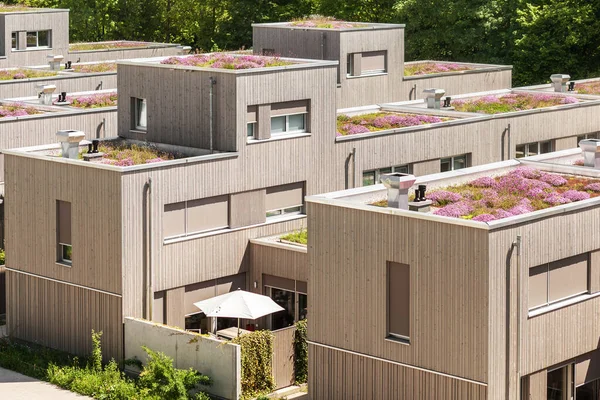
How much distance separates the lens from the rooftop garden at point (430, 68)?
54116 millimetres

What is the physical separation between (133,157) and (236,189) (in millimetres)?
2747

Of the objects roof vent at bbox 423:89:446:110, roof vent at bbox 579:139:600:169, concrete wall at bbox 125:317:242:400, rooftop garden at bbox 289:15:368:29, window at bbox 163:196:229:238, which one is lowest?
concrete wall at bbox 125:317:242:400

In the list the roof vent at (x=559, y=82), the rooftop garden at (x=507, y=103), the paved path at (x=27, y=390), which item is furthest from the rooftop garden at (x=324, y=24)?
the paved path at (x=27, y=390)

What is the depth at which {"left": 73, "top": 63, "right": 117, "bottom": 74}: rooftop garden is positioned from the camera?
54.2 m

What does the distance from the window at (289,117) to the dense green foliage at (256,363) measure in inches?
284

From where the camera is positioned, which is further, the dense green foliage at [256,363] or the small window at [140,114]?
the small window at [140,114]

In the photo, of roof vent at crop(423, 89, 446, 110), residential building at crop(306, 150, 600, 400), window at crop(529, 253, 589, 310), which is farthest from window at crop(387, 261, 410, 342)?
roof vent at crop(423, 89, 446, 110)

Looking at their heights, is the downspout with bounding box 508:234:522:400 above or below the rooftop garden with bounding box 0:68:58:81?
below

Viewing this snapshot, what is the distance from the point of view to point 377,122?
134ft

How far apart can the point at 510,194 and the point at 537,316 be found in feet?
14.0

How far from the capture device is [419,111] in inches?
1705

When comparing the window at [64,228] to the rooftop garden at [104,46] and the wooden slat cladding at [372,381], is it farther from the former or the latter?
the rooftop garden at [104,46]

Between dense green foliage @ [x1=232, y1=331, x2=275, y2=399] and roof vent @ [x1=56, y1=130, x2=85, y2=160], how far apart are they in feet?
23.5

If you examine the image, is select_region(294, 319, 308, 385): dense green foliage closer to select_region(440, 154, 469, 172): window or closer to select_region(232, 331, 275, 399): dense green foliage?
select_region(232, 331, 275, 399): dense green foliage
